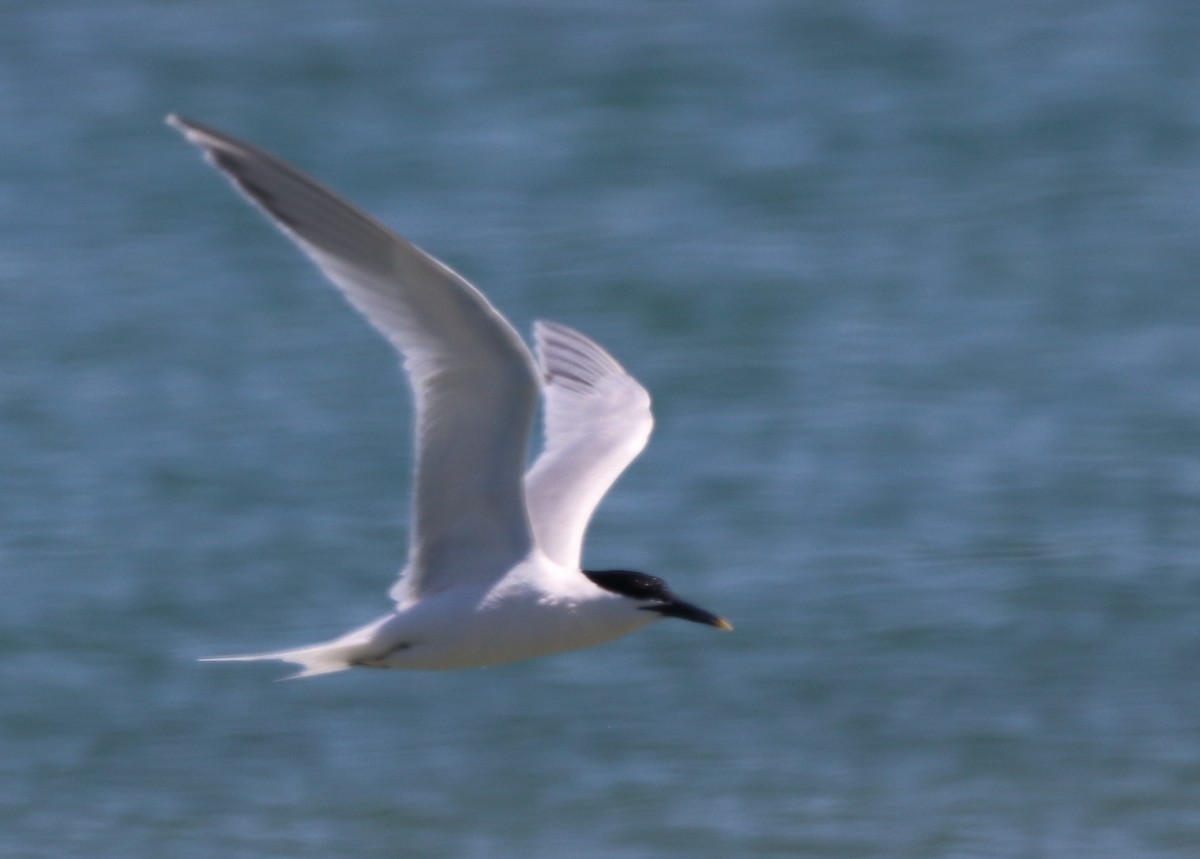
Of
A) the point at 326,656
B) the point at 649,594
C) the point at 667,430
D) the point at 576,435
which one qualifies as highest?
the point at 667,430

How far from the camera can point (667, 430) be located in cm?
870

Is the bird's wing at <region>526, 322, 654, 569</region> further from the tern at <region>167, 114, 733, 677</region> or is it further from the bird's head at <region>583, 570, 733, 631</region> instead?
the bird's head at <region>583, 570, 733, 631</region>

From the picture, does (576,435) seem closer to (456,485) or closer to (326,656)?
(456,485)

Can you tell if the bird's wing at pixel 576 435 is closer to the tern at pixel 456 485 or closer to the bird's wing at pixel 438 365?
the tern at pixel 456 485

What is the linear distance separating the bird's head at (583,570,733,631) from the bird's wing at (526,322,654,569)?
361 millimetres

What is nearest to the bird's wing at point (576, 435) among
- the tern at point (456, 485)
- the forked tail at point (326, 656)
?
the tern at point (456, 485)

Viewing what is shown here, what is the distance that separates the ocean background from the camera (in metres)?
7.19

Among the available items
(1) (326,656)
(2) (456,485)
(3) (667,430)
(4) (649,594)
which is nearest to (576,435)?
(4) (649,594)

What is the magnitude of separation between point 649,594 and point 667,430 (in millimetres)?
3704

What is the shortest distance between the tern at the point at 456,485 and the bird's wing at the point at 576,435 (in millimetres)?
16

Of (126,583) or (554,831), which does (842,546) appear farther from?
(126,583)

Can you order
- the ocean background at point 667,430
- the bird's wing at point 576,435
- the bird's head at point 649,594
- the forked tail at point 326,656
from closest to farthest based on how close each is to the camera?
1. the forked tail at point 326,656
2. the bird's head at point 649,594
3. the bird's wing at point 576,435
4. the ocean background at point 667,430

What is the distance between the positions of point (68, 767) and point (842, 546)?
9.84 feet

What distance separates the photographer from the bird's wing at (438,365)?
4.41 meters
